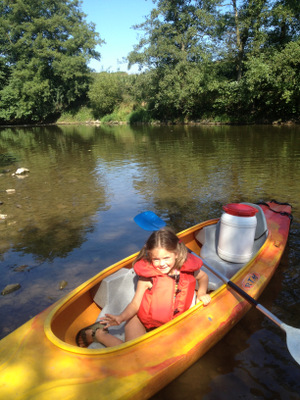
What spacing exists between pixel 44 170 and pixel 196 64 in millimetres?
21910

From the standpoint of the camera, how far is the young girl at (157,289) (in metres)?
2.54

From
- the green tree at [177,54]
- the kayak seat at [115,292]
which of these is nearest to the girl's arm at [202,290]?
the kayak seat at [115,292]

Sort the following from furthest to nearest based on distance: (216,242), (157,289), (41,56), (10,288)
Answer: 1. (41,56)
2. (216,242)
3. (10,288)
4. (157,289)

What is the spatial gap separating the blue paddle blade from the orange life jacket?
1097mm

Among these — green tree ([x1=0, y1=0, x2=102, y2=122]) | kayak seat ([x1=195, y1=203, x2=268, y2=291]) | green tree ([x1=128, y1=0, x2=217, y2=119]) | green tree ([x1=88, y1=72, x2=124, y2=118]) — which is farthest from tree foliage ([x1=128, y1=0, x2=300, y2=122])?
kayak seat ([x1=195, y1=203, x2=268, y2=291])

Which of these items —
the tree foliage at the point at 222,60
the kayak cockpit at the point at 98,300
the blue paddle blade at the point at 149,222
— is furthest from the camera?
the tree foliage at the point at 222,60

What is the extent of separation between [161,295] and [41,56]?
44.1m

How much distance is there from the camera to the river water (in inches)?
102

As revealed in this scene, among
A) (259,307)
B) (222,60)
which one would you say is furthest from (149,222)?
(222,60)

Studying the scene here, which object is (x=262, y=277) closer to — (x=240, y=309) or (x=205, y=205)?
(x=240, y=309)

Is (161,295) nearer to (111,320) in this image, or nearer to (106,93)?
(111,320)

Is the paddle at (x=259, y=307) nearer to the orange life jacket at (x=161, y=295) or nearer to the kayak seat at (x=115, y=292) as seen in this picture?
the orange life jacket at (x=161, y=295)

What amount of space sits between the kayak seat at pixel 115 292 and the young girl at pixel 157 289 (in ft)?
1.10

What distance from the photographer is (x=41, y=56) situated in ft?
128
